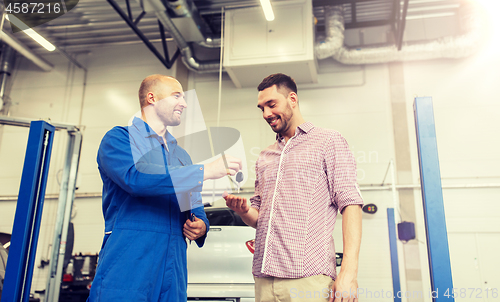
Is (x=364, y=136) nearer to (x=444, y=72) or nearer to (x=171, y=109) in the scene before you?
(x=444, y=72)

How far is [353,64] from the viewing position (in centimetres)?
633

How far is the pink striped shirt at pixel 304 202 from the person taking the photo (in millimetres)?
1372

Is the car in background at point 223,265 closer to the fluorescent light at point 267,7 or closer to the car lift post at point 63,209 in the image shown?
the car lift post at point 63,209

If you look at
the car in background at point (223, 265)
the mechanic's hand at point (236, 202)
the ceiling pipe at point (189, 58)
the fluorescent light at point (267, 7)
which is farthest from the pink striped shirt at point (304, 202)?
the ceiling pipe at point (189, 58)

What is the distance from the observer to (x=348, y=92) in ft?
20.7

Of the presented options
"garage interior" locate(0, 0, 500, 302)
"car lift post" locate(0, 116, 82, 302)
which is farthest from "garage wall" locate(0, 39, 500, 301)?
"car lift post" locate(0, 116, 82, 302)

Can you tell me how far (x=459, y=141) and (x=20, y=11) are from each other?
706cm

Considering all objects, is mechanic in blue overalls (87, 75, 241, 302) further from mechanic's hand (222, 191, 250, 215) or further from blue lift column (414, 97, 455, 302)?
blue lift column (414, 97, 455, 302)

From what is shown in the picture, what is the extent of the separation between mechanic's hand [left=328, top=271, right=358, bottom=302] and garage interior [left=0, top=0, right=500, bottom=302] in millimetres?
3917

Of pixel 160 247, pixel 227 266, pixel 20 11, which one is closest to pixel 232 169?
pixel 160 247

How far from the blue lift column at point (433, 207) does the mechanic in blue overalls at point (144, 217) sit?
0.82 m

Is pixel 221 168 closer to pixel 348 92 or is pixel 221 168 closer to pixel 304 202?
pixel 304 202

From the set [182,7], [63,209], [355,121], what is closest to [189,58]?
[182,7]

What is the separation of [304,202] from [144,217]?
62 centimetres
